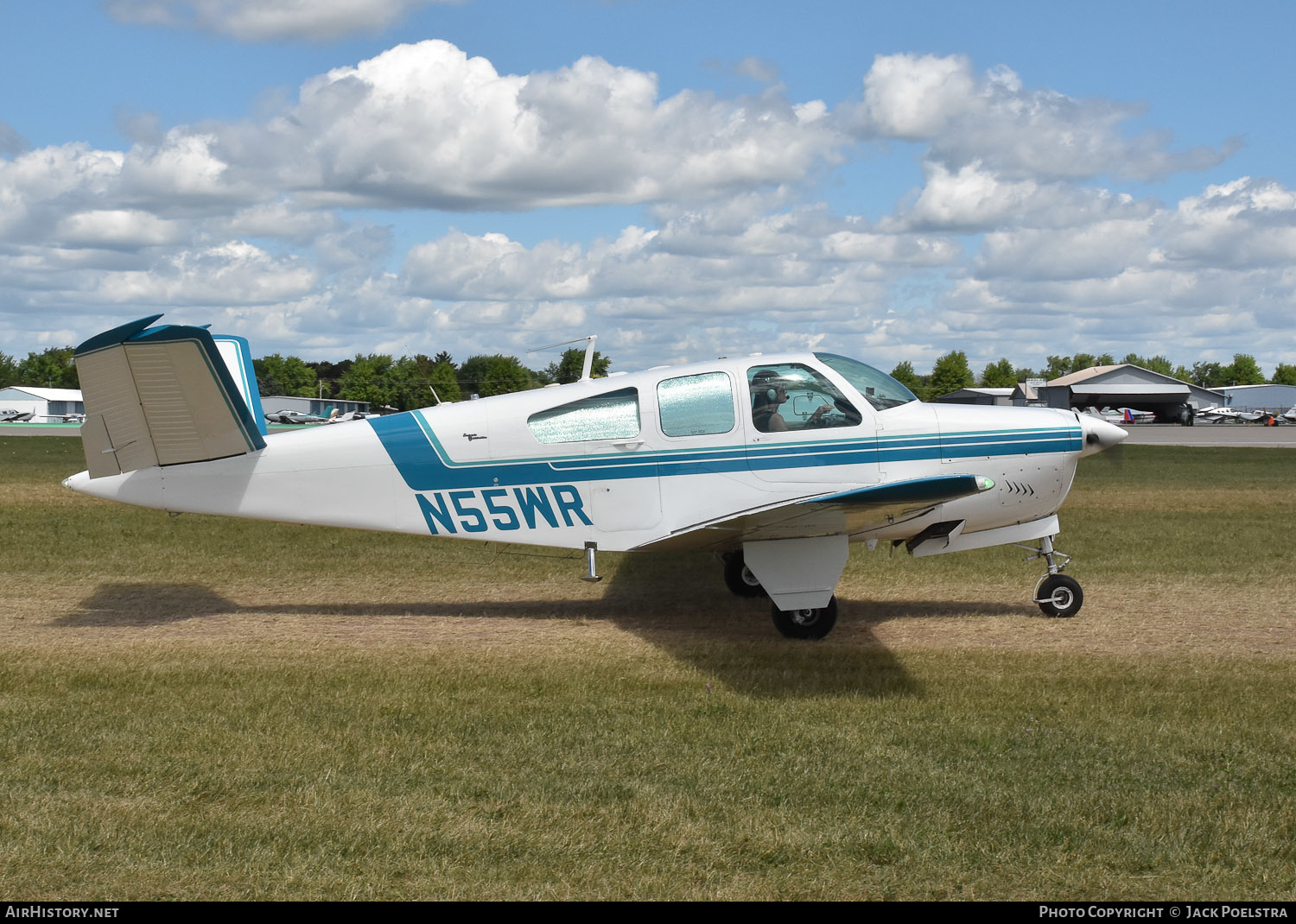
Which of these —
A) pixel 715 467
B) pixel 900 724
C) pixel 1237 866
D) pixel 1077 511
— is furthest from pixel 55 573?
pixel 1077 511

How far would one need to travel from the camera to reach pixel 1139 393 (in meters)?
97.4

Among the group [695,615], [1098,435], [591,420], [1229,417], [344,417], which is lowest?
[1229,417]

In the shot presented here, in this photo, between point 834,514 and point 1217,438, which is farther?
point 1217,438

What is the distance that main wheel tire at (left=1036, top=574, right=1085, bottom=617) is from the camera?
923cm

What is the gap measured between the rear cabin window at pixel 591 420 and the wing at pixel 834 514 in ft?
3.32

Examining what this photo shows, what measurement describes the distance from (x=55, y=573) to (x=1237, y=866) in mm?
11736

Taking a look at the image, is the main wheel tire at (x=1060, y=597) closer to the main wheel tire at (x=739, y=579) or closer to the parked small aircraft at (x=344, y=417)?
the main wheel tire at (x=739, y=579)

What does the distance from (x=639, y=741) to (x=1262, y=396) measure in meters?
157

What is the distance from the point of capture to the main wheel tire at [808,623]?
28.0 ft

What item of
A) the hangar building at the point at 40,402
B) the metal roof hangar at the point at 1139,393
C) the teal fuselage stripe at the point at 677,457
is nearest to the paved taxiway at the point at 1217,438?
the metal roof hangar at the point at 1139,393

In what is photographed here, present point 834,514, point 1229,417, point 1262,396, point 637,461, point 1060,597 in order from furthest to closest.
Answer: point 1262,396 → point 1229,417 → point 1060,597 → point 637,461 → point 834,514

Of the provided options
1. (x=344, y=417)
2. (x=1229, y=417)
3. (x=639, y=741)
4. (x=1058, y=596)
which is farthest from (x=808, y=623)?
(x=1229, y=417)

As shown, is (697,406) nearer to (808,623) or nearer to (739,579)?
(808,623)

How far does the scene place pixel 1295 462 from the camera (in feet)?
107
